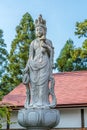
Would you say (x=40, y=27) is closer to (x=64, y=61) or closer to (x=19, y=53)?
(x=19, y=53)

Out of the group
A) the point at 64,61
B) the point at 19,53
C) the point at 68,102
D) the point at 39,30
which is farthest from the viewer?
the point at 64,61

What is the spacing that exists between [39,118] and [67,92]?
7119 millimetres

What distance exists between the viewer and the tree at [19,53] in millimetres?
24328

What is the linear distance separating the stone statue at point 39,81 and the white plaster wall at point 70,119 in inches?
193

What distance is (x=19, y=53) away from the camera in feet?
80.3

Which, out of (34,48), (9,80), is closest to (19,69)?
(9,80)

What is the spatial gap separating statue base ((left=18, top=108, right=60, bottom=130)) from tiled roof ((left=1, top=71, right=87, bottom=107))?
476 centimetres

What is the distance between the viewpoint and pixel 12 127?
14094 mm

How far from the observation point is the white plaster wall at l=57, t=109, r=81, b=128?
13156 millimetres

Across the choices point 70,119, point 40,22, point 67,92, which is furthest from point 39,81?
point 67,92

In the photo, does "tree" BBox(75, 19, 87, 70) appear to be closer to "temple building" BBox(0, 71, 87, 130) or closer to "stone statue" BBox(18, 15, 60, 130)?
"temple building" BBox(0, 71, 87, 130)

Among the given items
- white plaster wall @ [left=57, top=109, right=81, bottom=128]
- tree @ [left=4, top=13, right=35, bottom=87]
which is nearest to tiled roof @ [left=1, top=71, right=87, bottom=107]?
white plaster wall @ [left=57, top=109, right=81, bottom=128]

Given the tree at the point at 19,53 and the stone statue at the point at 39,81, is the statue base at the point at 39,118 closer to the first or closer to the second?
the stone statue at the point at 39,81

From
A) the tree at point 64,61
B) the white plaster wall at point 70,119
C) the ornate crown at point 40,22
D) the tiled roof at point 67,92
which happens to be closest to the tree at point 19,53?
the tree at point 64,61
